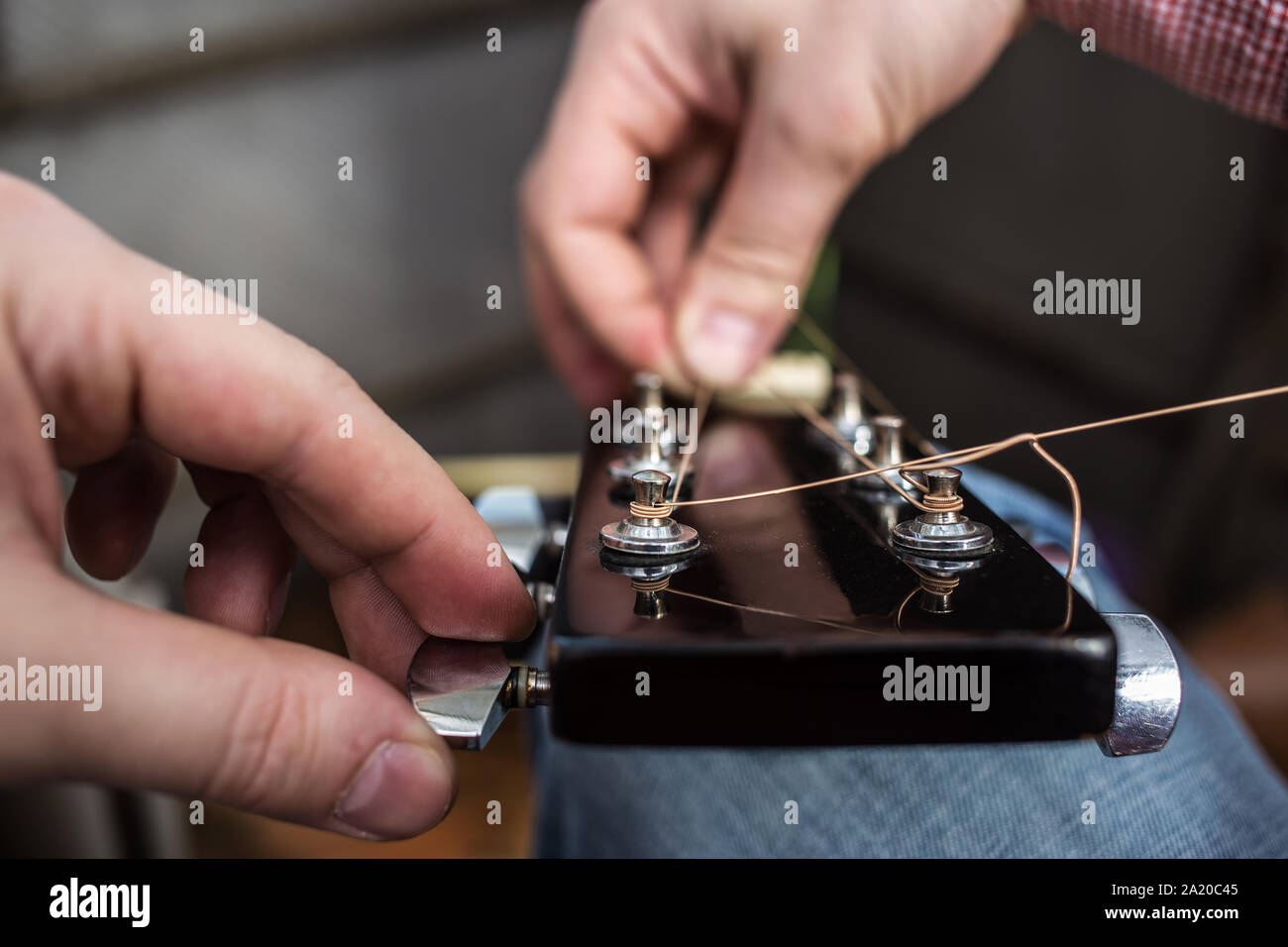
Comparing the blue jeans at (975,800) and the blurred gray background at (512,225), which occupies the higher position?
the blurred gray background at (512,225)

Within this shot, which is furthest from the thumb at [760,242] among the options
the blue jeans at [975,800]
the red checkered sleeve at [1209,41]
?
the blue jeans at [975,800]

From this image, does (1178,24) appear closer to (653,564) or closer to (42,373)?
(653,564)

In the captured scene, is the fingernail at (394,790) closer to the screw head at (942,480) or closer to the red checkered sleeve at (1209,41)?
the screw head at (942,480)

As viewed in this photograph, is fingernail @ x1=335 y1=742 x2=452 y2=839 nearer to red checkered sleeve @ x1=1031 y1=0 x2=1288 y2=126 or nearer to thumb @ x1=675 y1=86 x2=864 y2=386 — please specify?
thumb @ x1=675 y1=86 x2=864 y2=386

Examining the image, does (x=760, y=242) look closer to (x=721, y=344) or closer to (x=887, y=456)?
(x=721, y=344)
